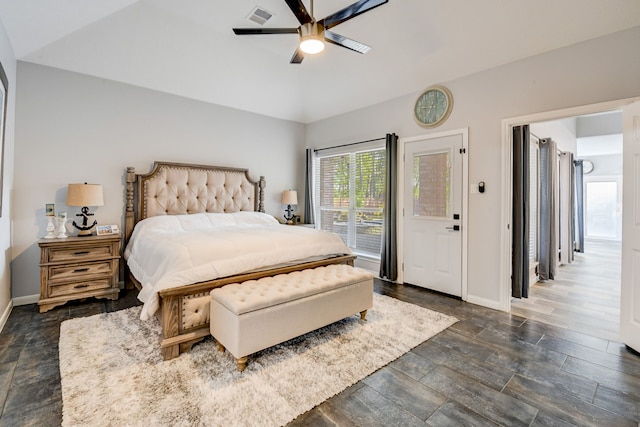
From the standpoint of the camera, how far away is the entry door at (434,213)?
152 inches

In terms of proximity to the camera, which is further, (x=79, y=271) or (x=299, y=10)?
(x=79, y=271)

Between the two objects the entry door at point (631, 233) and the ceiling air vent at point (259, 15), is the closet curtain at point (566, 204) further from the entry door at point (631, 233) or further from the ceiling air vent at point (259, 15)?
the ceiling air vent at point (259, 15)

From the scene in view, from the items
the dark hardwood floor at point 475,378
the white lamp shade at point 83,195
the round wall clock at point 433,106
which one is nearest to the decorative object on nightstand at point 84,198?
the white lamp shade at point 83,195

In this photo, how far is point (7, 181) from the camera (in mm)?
3123

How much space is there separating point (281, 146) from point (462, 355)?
4645 mm

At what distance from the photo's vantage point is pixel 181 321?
2.38 m

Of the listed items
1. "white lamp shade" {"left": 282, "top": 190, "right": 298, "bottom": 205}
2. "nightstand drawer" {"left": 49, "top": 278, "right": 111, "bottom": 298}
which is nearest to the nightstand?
"nightstand drawer" {"left": 49, "top": 278, "right": 111, "bottom": 298}

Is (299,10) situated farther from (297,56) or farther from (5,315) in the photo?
(5,315)

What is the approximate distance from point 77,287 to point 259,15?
3.88 metres

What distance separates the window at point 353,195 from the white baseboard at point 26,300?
4309 mm

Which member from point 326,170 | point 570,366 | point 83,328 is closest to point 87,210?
point 83,328

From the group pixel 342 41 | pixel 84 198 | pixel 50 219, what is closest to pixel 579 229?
pixel 342 41

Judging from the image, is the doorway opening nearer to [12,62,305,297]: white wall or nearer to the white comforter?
the white comforter

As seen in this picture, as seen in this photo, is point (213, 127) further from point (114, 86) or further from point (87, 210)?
point (87, 210)
